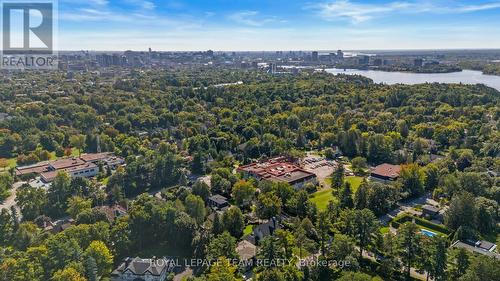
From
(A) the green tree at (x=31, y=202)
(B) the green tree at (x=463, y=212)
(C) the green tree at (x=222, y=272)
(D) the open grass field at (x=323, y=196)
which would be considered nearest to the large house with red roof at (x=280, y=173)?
(D) the open grass field at (x=323, y=196)

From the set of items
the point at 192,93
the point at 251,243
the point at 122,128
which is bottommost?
the point at 251,243

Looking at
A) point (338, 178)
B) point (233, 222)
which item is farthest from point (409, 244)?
point (338, 178)

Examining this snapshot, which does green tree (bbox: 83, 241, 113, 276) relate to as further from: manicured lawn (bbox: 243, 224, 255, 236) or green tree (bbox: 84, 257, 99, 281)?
manicured lawn (bbox: 243, 224, 255, 236)

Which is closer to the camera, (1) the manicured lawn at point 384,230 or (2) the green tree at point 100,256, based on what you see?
(2) the green tree at point 100,256

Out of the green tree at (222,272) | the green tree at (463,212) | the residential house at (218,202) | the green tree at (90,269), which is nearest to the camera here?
the green tree at (222,272)

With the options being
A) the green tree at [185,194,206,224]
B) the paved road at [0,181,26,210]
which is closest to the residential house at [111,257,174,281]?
the green tree at [185,194,206,224]

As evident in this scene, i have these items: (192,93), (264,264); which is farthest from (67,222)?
(192,93)

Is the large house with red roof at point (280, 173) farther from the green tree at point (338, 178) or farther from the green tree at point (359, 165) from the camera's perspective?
the green tree at point (359, 165)

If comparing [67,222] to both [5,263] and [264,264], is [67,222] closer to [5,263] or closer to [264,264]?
[5,263]

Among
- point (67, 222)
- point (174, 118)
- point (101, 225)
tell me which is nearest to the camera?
point (101, 225)
